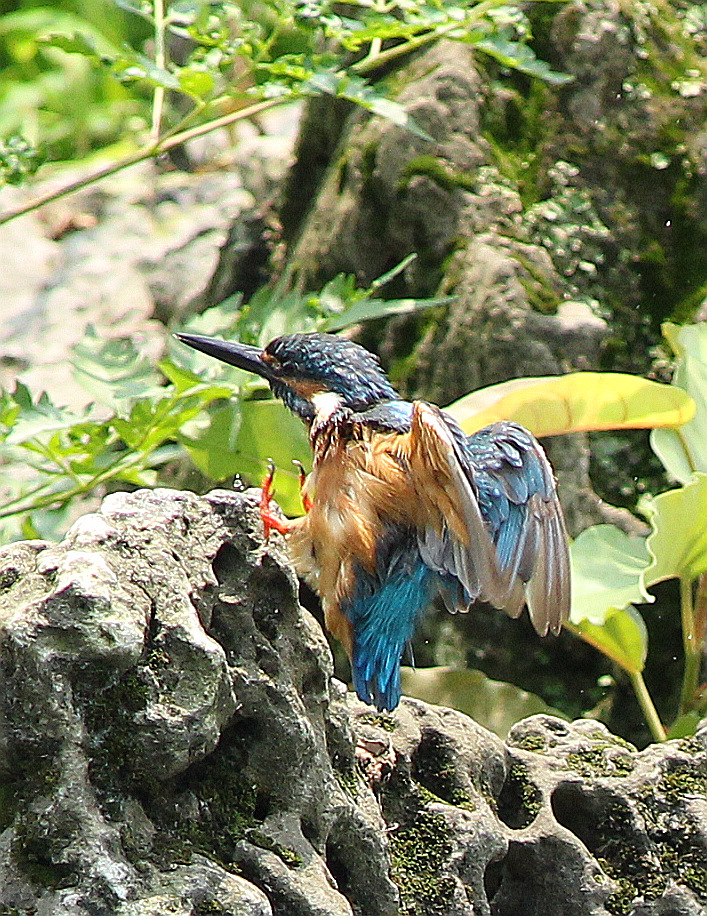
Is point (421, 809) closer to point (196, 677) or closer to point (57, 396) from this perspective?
point (196, 677)

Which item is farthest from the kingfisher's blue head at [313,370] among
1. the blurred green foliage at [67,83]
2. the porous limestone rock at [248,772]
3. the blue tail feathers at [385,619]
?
the blurred green foliage at [67,83]

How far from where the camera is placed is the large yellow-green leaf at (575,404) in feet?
10.2

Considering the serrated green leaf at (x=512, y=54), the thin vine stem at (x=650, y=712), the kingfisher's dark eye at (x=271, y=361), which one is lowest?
the thin vine stem at (x=650, y=712)

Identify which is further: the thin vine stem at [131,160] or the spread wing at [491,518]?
the thin vine stem at [131,160]

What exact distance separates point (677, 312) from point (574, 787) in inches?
83.6

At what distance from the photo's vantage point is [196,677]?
180cm

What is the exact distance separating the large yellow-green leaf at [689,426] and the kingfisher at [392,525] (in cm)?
86

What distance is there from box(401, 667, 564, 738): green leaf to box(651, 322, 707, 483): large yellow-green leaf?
68 cm

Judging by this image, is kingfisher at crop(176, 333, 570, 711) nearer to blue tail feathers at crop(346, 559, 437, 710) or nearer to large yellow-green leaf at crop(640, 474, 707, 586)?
blue tail feathers at crop(346, 559, 437, 710)

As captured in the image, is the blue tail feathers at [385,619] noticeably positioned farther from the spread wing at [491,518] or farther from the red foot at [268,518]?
the red foot at [268,518]

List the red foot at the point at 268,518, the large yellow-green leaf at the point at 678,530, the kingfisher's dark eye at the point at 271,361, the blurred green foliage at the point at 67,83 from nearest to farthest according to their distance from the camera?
the red foot at the point at 268,518 < the kingfisher's dark eye at the point at 271,361 < the large yellow-green leaf at the point at 678,530 < the blurred green foliage at the point at 67,83

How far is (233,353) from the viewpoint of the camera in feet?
8.87

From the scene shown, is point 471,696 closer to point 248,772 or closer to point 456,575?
point 456,575

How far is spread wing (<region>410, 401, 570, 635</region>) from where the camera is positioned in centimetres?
224
